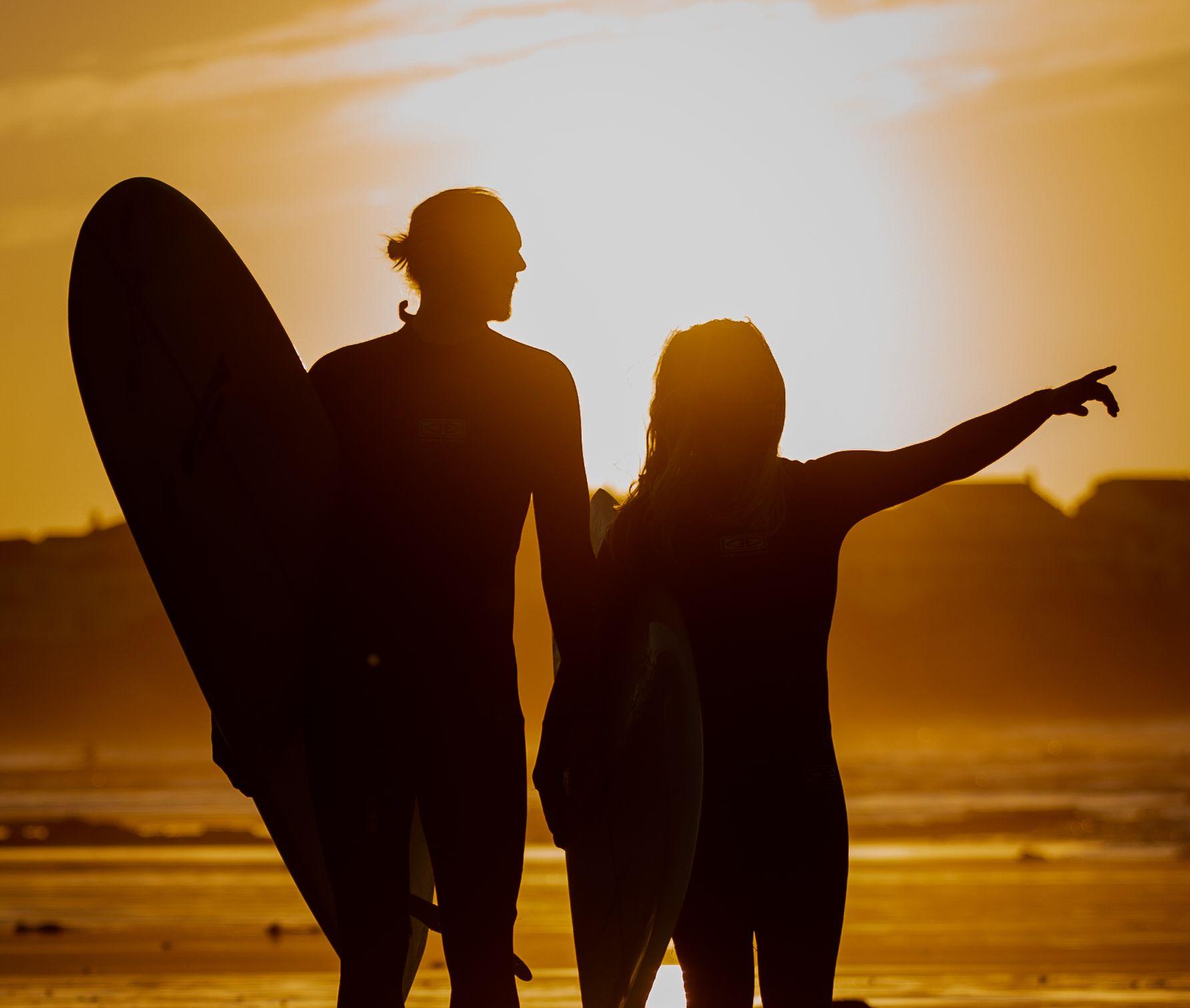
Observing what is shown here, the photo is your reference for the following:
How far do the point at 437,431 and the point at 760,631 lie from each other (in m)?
0.69

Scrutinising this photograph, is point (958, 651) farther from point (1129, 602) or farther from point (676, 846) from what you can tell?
point (676, 846)

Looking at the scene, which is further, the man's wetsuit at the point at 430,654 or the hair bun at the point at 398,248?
the hair bun at the point at 398,248

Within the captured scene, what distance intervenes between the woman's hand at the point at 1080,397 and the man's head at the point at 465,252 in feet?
3.44

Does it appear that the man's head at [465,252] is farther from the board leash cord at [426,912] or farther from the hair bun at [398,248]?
the board leash cord at [426,912]

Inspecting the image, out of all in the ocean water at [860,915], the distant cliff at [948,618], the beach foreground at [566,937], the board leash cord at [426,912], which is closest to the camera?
the board leash cord at [426,912]

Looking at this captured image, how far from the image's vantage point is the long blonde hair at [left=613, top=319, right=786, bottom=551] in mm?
3156

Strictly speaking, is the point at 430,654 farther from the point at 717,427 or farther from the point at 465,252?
the point at 465,252

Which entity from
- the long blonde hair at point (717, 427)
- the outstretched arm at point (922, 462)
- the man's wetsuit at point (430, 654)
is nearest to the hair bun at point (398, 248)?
the man's wetsuit at point (430, 654)

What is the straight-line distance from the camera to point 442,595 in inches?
126

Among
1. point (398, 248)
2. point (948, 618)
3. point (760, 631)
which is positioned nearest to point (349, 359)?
point (398, 248)

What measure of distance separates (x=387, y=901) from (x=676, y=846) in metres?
0.54

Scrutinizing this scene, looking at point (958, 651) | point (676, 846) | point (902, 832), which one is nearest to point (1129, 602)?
point (958, 651)

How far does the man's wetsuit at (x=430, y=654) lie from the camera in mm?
3158

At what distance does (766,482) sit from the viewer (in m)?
3.14
